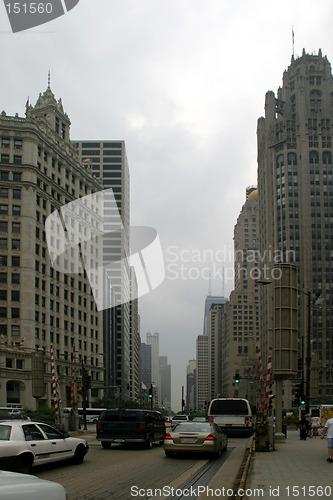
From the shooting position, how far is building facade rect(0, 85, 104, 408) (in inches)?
2800

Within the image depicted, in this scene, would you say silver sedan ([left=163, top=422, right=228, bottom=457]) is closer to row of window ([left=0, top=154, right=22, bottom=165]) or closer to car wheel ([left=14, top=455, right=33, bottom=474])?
car wheel ([left=14, top=455, right=33, bottom=474])

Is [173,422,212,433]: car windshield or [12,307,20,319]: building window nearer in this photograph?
[173,422,212,433]: car windshield

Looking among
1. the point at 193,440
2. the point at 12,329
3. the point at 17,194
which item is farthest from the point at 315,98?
the point at 193,440

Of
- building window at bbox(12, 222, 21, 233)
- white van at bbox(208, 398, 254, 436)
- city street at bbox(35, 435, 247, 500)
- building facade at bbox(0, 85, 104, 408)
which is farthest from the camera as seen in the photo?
building window at bbox(12, 222, 21, 233)

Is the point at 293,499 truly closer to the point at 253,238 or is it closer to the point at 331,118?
the point at 331,118

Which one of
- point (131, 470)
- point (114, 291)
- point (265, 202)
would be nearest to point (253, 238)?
point (265, 202)

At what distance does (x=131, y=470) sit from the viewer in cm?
1485

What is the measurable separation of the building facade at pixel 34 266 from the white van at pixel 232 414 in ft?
122

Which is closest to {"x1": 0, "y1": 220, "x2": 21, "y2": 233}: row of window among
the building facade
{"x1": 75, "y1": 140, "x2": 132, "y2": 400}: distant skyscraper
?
the building facade

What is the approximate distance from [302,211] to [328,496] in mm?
122614

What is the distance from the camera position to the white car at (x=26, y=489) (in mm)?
5117

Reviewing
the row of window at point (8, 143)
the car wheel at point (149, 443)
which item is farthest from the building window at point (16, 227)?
the car wheel at point (149, 443)

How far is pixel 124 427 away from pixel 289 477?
10907 millimetres

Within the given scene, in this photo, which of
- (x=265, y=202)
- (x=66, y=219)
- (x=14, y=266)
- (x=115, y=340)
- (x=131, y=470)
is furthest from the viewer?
(x=115, y=340)
